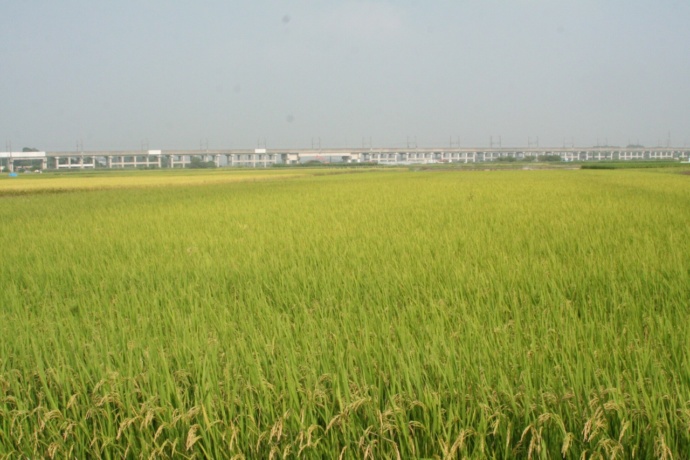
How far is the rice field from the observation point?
1.69 metres

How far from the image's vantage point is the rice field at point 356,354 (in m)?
1.69

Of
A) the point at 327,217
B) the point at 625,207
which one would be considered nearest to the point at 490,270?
the point at 327,217

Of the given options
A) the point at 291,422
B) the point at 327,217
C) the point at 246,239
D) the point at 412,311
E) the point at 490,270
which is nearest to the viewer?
the point at 291,422

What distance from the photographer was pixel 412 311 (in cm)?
292

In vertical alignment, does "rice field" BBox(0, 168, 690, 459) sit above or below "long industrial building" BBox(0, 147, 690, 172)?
below

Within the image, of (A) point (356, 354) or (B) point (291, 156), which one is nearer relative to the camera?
(A) point (356, 354)

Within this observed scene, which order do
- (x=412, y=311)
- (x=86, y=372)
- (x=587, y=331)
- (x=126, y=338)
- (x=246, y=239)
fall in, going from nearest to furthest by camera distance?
(x=86, y=372) < (x=587, y=331) < (x=126, y=338) < (x=412, y=311) < (x=246, y=239)

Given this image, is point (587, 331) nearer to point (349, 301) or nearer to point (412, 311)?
point (412, 311)

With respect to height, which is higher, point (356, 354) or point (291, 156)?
point (291, 156)

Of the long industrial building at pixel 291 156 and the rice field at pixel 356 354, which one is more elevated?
the long industrial building at pixel 291 156

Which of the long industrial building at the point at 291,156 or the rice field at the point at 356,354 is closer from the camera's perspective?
the rice field at the point at 356,354

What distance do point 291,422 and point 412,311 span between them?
1270 millimetres

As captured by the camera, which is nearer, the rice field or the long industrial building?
the rice field

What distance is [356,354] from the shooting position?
7.27 ft
